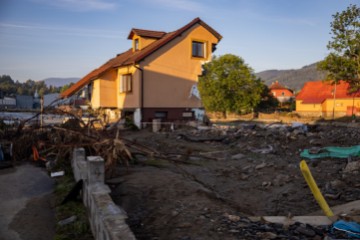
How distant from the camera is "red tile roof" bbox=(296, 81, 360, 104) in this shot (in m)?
54.6

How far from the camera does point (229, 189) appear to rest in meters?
9.20

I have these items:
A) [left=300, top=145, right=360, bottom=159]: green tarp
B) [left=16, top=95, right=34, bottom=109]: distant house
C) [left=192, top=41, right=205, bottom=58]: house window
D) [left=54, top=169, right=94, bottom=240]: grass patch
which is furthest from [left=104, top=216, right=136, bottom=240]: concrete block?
[left=16, top=95, right=34, bottom=109]: distant house

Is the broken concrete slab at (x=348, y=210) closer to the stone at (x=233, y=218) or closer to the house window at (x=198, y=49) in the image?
the stone at (x=233, y=218)

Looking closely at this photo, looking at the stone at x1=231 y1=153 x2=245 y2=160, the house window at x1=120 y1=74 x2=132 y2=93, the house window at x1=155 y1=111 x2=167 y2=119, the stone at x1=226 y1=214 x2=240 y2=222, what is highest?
the house window at x1=120 y1=74 x2=132 y2=93

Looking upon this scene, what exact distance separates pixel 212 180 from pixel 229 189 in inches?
40.4

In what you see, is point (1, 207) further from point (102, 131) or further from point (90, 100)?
point (90, 100)

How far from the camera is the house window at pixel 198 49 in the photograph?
2483cm

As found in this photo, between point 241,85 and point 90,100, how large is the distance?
30406mm

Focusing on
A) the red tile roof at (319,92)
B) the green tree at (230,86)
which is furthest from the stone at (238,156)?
the red tile roof at (319,92)

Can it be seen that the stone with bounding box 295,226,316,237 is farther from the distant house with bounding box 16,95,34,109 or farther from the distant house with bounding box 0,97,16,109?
the distant house with bounding box 16,95,34,109

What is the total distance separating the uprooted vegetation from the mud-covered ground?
0.6 inches

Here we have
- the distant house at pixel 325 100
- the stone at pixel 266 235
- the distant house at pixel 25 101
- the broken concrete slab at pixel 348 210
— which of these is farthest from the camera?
the distant house at pixel 325 100

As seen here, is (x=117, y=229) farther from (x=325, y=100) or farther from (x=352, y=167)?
(x=325, y=100)

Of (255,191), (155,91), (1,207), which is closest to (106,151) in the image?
(1,207)
